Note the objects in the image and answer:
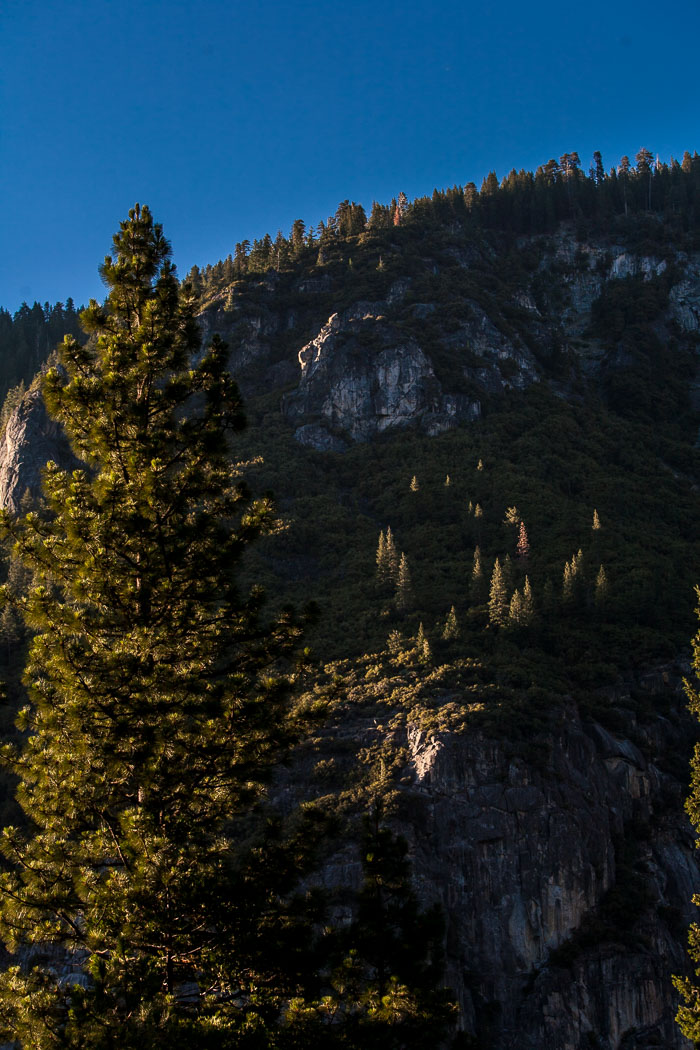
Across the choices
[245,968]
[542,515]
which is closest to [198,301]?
[245,968]

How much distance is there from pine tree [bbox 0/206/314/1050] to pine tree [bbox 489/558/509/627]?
39.2 m

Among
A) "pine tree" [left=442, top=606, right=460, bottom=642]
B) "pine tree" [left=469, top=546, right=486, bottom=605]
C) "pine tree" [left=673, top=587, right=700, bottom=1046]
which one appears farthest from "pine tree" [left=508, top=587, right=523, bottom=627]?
"pine tree" [left=673, top=587, right=700, bottom=1046]

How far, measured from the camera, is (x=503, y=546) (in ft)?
194

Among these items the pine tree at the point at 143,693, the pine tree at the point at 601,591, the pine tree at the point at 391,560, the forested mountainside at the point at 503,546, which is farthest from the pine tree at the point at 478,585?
the pine tree at the point at 143,693

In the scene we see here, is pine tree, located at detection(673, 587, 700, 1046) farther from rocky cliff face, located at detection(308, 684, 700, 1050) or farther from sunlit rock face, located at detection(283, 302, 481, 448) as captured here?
sunlit rock face, located at detection(283, 302, 481, 448)

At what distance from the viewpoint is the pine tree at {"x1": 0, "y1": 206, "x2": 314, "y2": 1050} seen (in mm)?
8242

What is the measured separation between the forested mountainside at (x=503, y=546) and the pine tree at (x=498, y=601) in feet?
0.67

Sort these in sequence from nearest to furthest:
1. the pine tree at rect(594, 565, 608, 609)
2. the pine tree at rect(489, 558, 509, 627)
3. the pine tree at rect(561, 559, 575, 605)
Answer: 1. the pine tree at rect(489, 558, 509, 627)
2. the pine tree at rect(561, 559, 575, 605)
3. the pine tree at rect(594, 565, 608, 609)

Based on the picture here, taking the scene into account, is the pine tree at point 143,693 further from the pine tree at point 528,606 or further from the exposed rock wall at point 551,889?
the pine tree at point 528,606

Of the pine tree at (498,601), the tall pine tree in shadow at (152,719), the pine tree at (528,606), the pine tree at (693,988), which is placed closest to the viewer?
the tall pine tree in shadow at (152,719)

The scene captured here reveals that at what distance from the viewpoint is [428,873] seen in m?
32.8

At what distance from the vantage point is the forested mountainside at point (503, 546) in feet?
111

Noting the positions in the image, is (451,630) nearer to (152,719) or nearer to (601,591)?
(601,591)

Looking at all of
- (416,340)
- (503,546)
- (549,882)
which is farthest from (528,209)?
(549,882)
